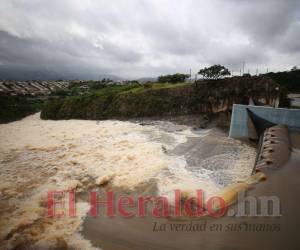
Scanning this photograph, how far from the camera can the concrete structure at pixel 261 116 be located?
13.1 m

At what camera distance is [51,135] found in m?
18.3

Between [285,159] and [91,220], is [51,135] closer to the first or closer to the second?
[91,220]

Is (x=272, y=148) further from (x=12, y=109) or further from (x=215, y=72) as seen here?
(x=12, y=109)

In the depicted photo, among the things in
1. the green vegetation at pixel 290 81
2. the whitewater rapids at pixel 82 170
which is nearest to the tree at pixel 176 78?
the whitewater rapids at pixel 82 170

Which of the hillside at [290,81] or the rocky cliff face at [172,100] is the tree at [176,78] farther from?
the hillside at [290,81]

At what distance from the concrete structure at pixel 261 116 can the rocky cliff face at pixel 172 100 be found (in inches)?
288

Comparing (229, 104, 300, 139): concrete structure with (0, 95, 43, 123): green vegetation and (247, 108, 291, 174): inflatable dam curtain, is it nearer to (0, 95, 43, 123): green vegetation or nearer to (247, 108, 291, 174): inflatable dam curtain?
(247, 108, 291, 174): inflatable dam curtain

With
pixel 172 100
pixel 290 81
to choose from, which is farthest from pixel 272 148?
pixel 290 81

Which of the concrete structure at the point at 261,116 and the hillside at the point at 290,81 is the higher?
the hillside at the point at 290,81

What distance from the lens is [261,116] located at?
46.0 ft

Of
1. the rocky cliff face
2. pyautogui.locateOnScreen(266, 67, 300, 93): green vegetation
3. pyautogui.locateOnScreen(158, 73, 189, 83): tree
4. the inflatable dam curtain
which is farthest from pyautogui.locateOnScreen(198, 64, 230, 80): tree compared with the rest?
pyautogui.locateOnScreen(266, 67, 300, 93): green vegetation

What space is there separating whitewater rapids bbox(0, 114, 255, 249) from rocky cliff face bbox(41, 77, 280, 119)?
679 centimetres

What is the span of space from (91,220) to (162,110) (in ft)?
60.0

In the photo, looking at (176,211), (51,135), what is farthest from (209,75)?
(176,211)
